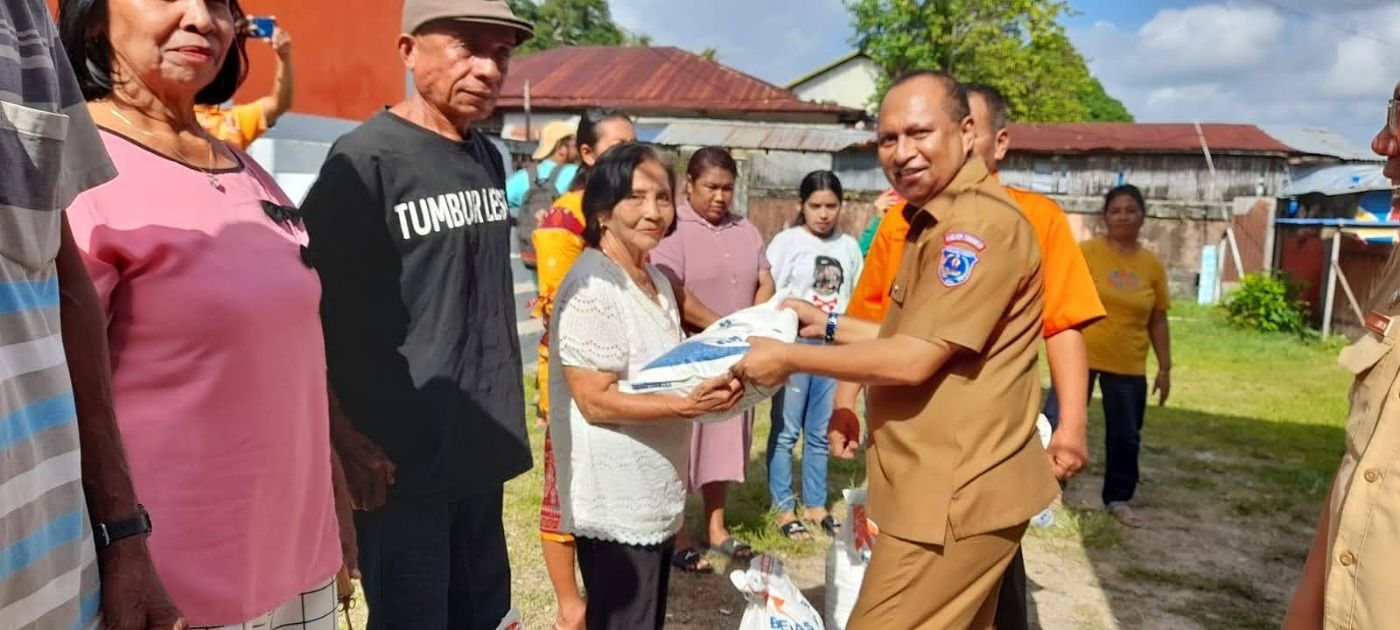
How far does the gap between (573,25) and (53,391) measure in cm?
5289

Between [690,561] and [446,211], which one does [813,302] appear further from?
[446,211]

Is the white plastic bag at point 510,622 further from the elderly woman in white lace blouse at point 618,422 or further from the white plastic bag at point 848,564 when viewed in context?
the white plastic bag at point 848,564

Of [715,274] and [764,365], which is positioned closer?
[764,365]

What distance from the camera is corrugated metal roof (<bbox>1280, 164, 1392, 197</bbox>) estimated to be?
1324cm

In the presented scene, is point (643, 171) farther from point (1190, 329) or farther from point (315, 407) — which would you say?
point (1190, 329)

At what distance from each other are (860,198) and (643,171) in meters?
14.1

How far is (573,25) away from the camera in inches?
2019

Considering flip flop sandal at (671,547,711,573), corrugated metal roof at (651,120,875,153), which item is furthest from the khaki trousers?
corrugated metal roof at (651,120,875,153)

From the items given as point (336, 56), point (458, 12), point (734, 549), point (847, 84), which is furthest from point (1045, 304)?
point (847, 84)

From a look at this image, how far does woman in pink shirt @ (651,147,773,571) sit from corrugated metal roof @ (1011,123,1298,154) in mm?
14797

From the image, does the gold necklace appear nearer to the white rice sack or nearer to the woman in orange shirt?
the white rice sack

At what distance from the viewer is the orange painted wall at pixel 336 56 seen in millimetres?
6727

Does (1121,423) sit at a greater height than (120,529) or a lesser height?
lesser

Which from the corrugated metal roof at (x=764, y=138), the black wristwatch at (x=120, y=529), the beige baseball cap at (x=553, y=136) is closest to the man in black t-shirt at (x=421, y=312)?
the black wristwatch at (x=120, y=529)
